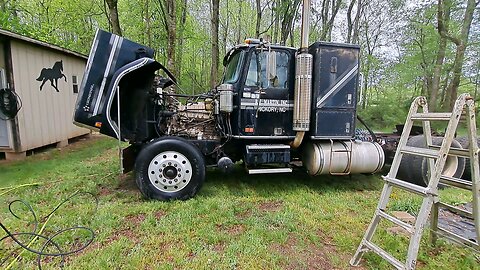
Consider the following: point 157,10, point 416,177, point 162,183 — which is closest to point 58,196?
point 162,183

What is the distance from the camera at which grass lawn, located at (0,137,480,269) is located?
2.26 meters

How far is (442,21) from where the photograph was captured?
Result: 35.2ft

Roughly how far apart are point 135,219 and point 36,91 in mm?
5386

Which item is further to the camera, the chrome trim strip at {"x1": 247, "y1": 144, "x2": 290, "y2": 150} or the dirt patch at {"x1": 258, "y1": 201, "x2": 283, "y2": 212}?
the chrome trim strip at {"x1": 247, "y1": 144, "x2": 290, "y2": 150}

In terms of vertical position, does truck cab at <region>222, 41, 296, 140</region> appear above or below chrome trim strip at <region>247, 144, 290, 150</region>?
above

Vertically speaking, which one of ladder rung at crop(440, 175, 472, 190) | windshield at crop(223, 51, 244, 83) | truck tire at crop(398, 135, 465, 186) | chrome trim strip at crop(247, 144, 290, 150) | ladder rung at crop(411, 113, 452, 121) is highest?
windshield at crop(223, 51, 244, 83)

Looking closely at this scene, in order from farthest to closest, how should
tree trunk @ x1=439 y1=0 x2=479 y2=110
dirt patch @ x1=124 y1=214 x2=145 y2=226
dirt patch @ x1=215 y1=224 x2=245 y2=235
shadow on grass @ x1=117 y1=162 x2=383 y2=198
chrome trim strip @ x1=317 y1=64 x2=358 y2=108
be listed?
tree trunk @ x1=439 y1=0 x2=479 y2=110 < shadow on grass @ x1=117 y1=162 x2=383 y2=198 < chrome trim strip @ x1=317 y1=64 x2=358 y2=108 < dirt patch @ x1=124 y1=214 x2=145 y2=226 < dirt patch @ x1=215 y1=224 x2=245 y2=235

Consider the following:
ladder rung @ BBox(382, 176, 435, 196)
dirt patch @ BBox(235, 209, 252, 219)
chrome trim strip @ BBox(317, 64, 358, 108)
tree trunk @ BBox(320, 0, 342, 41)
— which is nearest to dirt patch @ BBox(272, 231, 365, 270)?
dirt patch @ BBox(235, 209, 252, 219)

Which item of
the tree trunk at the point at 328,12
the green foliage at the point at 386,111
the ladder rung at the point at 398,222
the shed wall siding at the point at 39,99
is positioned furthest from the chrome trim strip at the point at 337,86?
the tree trunk at the point at 328,12

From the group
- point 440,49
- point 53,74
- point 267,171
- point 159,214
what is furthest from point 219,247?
point 440,49

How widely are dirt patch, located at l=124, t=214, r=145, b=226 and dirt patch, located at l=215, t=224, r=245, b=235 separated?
0.86 m

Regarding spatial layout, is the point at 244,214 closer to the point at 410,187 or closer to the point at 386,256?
the point at 386,256

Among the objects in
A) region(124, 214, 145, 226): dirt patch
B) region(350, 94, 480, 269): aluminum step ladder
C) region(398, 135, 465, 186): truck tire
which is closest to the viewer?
region(350, 94, 480, 269): aluminum step ladder

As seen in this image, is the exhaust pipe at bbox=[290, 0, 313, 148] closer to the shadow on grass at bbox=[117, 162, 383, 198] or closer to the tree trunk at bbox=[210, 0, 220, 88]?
the shadow on grass at bbox=[117, 162, 383, 198]
